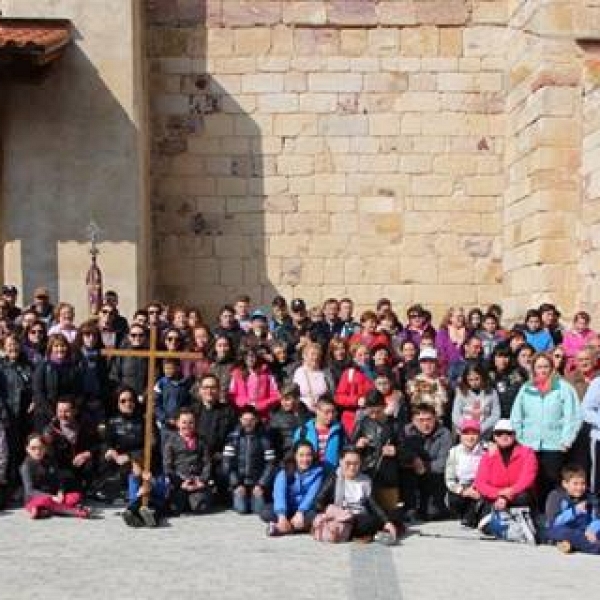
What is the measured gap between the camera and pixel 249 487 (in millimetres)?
9156

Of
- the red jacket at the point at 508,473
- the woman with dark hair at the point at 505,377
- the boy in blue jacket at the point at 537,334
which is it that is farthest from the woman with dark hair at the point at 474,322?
the red jacket at the point at 508,473

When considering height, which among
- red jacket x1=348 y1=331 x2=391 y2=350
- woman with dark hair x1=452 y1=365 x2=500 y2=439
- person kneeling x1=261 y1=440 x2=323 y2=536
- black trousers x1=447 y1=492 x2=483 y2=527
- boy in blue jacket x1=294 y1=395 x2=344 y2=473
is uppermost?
red jacket x1=348 y1=331 x2=391 y2=350

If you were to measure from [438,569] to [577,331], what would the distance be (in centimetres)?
392

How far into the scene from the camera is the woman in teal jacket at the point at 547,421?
346 inches

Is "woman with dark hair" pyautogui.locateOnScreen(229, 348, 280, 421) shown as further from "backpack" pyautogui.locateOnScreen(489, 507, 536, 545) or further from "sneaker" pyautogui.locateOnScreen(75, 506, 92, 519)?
"backpack" pyautogui.locateOnScreen(489, 507, 536, 545)

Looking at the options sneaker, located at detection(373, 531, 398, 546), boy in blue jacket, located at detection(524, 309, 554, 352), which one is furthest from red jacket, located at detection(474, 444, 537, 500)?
boy in blue jacket, located at detection(524, 309, 554, 352)

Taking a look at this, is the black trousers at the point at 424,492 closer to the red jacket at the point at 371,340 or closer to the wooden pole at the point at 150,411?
the red jacket at the point at 371,340

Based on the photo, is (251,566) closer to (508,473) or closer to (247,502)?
(247,502)

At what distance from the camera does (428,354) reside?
9844 millimetres

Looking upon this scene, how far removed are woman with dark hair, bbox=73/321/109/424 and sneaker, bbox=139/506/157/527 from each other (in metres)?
1.18

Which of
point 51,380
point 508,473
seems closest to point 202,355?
point 51,380

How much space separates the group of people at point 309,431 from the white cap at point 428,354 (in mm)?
22

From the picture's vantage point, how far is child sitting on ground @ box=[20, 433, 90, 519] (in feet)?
28.5

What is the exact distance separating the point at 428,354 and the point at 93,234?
460cm
